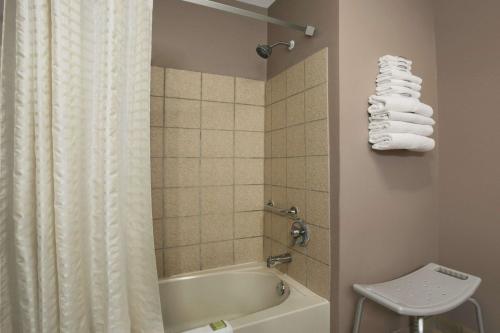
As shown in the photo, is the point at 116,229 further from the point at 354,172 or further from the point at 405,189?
the point at 405,189

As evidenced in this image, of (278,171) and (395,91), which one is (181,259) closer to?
(278,171)

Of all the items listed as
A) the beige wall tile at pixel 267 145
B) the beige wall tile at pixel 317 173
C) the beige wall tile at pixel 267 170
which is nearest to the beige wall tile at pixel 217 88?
the beige wall tile at pixel 267 145

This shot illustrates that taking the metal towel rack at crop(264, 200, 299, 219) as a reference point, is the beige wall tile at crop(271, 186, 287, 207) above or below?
above

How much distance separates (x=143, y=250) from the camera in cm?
82

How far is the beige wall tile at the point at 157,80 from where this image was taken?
1.55 metres

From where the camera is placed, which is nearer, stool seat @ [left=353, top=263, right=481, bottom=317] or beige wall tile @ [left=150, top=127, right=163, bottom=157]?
stool seat @ [left=353, top=263, right=481, bottom=317]

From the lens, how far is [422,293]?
3.48 feet

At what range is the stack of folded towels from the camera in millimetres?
1138

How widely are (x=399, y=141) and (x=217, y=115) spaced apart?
1.08 meters

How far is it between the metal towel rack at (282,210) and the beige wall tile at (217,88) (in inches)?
30.0

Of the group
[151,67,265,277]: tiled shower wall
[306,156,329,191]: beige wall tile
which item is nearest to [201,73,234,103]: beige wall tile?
[151,67,265,277]: tiled shower wall

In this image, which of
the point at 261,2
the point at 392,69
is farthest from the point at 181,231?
the point at 261,2

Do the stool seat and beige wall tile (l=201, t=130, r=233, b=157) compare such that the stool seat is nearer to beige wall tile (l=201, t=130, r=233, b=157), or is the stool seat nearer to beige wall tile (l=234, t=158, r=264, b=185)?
beige wall tile (l=234, t=158, r=264, b=185)

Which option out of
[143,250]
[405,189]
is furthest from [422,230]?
[143,250]
